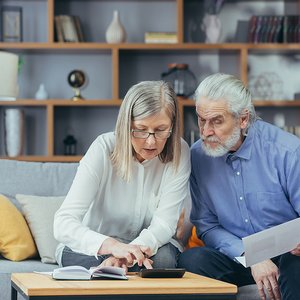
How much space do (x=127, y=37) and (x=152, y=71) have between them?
1.03 ft

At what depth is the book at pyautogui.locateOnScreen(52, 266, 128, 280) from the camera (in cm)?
238

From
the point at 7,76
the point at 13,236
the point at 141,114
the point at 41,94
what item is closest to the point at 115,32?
the point at 41,94

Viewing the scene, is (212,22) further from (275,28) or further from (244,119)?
(244,119)

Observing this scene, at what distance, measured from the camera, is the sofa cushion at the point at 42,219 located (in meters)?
3.37

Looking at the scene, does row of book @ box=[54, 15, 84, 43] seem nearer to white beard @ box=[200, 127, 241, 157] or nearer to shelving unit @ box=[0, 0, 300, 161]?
shelving unit @ box=[0, 0, 300, 161]

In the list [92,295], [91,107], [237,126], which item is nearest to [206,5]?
[91,107]

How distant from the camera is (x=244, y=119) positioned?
2.94 meters

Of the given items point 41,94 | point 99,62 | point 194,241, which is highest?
Answer: point 99,62

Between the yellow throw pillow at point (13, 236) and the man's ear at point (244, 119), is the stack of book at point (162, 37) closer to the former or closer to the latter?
the yellow throw pillow at point (13, 236)

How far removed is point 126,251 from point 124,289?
1.28 ft

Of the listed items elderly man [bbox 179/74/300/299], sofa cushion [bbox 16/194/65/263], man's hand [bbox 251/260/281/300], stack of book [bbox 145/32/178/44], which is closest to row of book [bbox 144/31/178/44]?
stack of book [bbox 145/32/178/44]

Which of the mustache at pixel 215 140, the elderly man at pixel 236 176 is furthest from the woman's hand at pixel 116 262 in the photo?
the mustache at pixel 215 140

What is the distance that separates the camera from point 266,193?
2902 mm

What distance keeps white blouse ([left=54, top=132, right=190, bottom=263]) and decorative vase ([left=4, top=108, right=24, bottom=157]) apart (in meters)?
2.85
